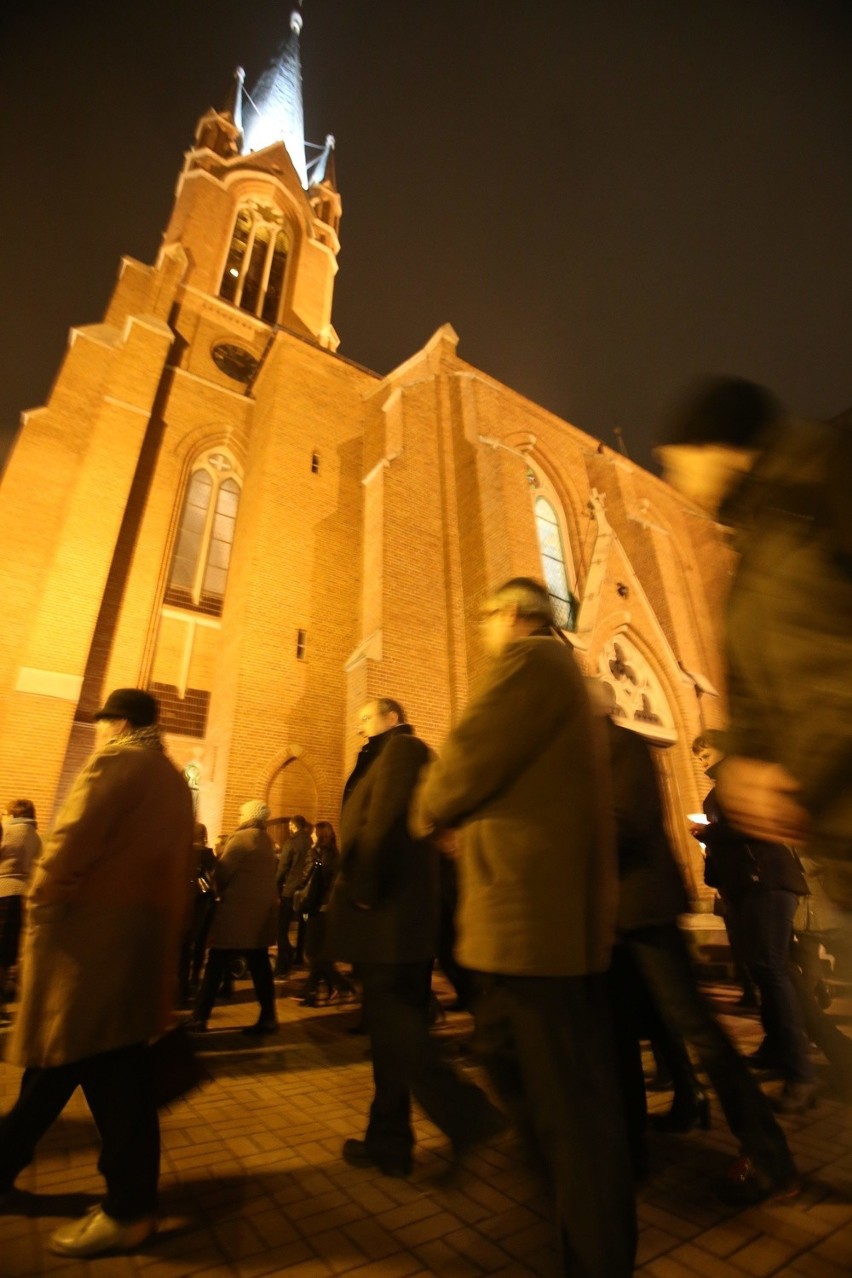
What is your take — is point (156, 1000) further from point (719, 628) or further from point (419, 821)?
point (719, 628)

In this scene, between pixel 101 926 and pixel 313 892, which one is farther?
pixel 313 892

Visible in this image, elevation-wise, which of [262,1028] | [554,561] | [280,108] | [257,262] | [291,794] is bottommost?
[262,1028]

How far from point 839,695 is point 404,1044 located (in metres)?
Answer: 2.26

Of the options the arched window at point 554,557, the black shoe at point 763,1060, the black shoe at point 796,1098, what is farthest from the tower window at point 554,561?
the black shoe at point 796,1098

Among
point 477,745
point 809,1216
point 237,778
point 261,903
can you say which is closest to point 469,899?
point 477,745

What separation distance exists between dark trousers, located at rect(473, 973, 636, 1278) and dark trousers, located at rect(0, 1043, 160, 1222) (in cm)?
134

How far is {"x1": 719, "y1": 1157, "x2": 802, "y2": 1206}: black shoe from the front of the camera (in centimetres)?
227

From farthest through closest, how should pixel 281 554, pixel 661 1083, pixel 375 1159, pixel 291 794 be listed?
1. pixel 281 554
2. pixel 291 794
3. pixel 661 1083
4. pixel 375 1159

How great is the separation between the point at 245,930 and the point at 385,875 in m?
2.88

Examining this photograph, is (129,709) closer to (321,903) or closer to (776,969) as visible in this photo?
(776,969)

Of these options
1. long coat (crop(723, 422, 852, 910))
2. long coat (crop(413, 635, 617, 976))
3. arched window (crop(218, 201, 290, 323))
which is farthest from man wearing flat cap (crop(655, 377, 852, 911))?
arched window (crop(218, 201, 290, 323))

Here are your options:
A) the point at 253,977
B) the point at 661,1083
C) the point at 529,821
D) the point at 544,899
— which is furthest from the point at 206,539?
the point at 544,899

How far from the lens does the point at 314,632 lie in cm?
1268

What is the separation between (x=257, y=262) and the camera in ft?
74.6
